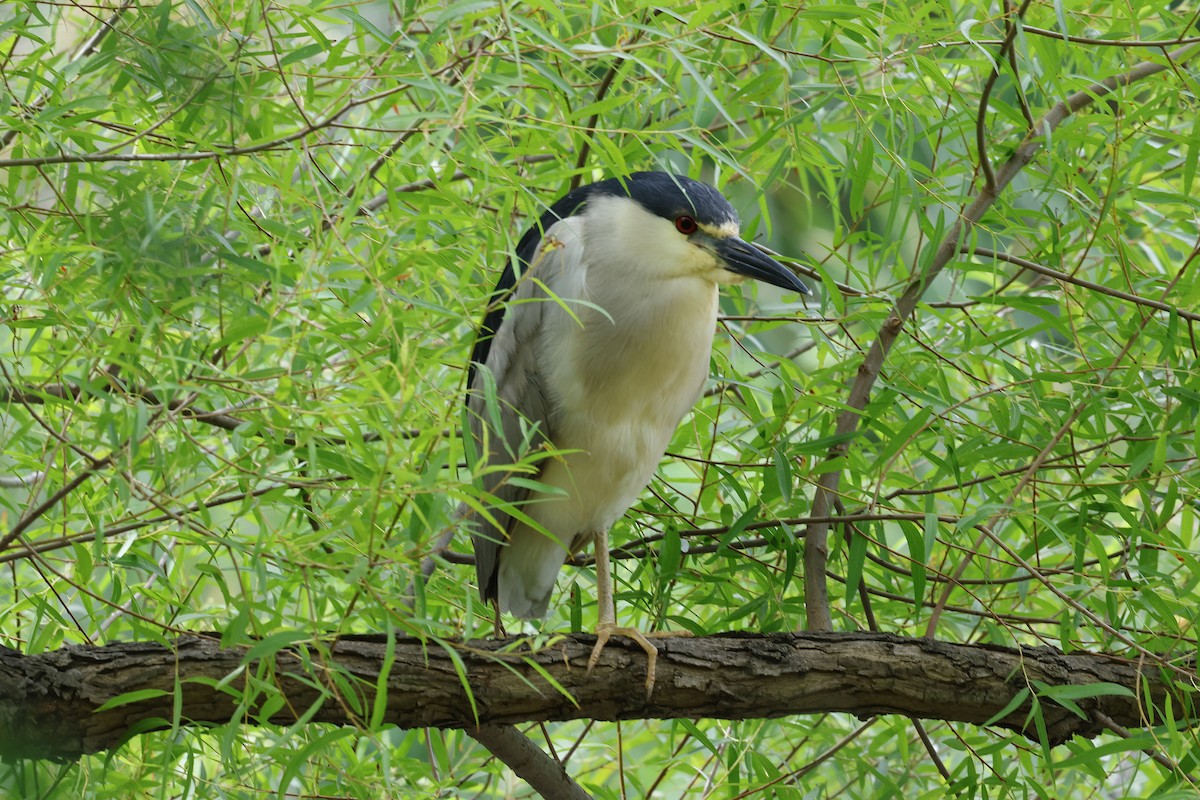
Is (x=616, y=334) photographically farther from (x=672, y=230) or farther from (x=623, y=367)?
(x=672, y=230)

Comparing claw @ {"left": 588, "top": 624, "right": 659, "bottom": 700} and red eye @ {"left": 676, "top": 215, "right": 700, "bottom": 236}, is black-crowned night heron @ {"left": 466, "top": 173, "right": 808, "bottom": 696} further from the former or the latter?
claw @ {"left": 588, "top": 624, "right": 659, "bottom": 700}

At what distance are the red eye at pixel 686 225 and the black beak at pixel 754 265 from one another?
0.04m

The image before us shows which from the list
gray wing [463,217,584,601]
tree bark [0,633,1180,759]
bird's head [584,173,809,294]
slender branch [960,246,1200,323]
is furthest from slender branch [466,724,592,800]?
slender branch [960,246,1200,323]

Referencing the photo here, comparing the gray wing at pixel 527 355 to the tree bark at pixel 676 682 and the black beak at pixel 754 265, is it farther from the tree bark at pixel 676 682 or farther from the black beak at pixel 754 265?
the tree bark at pixel 676 682

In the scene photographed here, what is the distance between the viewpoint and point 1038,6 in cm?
168

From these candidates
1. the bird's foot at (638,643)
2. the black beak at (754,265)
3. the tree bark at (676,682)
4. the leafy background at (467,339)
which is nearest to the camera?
the leafy background at (467,339)

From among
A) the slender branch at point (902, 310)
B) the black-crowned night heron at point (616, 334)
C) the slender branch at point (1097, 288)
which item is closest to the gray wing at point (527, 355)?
the black-crowned night heron at point (616, 334)

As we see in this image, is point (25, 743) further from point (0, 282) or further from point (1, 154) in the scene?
point (1, 154)

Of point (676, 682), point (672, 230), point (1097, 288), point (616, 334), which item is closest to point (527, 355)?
point (616, 334)

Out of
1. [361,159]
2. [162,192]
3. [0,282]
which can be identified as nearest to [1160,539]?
[361,159]

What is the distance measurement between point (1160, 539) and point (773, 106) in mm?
785

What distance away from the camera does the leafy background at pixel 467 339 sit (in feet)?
3.93

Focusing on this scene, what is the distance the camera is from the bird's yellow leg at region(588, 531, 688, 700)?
1547 mm

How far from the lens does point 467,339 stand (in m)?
1.49
